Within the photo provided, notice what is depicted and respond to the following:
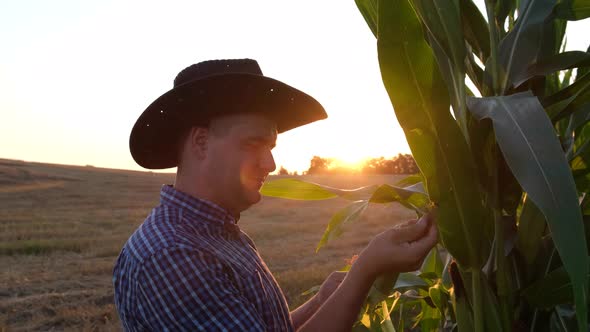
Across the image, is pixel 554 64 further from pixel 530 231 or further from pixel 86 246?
pixel 86 246

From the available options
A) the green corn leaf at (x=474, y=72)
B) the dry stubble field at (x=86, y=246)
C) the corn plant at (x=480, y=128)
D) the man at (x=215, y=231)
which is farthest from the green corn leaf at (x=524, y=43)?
the dry stubble field at (x=86, y=246)

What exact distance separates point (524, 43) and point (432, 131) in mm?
232

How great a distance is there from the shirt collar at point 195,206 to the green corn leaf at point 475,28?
0.64m

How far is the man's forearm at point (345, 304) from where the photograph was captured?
1.19 metres

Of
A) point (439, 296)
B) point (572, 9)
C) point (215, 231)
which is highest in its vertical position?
point (572, 9)

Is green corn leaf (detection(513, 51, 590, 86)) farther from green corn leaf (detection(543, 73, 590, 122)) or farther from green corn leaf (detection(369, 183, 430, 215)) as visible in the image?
green corn leaf (detection(369, 183, 430, 215))

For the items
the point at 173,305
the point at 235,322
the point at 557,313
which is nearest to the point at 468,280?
the point at 557,313

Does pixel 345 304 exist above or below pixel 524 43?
below

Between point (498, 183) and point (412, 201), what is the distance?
0.73ft

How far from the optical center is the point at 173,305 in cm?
→ 103

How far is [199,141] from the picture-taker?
1272mm

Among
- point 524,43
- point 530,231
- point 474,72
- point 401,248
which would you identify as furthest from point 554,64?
point 401,248

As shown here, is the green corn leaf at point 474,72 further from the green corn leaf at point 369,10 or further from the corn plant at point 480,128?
the green corn leaf at point 369,10

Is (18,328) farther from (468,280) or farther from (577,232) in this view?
(577,232)
